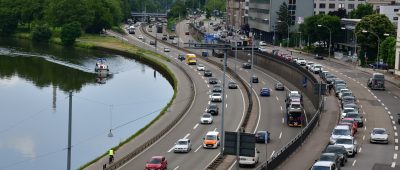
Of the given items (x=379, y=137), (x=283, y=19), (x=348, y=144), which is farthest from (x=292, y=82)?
(x=283, y=19)

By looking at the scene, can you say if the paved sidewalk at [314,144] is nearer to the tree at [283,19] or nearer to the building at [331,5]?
the tree at [283,19]

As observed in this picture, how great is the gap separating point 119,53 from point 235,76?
55.9m

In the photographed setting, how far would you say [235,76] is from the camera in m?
110

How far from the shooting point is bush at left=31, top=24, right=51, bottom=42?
7200 inches

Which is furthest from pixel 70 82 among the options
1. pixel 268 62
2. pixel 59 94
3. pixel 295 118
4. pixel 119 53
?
pixel 295 118

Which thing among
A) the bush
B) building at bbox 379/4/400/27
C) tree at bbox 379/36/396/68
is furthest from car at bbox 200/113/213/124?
the bush

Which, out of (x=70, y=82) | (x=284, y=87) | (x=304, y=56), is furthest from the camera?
(x=304, y=56)

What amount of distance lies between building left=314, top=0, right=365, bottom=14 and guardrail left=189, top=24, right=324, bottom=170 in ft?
148

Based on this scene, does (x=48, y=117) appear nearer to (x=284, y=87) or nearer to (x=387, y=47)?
(x=284, y=87)

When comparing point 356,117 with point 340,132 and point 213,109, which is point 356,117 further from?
point 213,109

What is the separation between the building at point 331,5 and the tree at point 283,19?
37.4 feet

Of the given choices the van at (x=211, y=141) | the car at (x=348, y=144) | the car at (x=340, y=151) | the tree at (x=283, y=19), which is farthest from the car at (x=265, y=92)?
the tree at (x=283, y=19)

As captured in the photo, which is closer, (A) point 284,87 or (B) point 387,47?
(A) point 284,87

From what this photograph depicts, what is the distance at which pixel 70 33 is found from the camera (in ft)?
568
